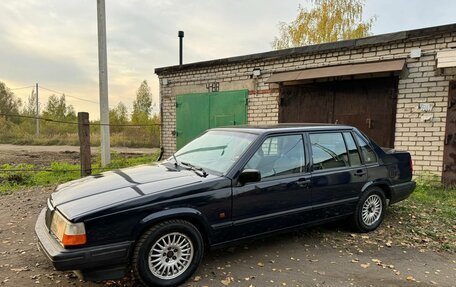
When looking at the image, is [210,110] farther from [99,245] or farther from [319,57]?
[99,245]

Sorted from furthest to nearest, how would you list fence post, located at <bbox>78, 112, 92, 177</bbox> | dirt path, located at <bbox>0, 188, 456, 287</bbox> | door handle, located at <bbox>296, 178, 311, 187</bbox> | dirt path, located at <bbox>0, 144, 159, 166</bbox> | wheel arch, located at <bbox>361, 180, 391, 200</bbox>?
1. dirt path, located at <bbox>0, 144, 159, 166</bbox>
2. fence post, located at <bbox>78, 112, 92, 177</bbox>
3. wheel arch, located at <bbox>361, 180, 391, 200</bbox>
4. door handle, located at <bbox>296, 178, 311, 187</bbox>
5. dirt path, located at <bbox>0, 188, 456, 287</bbox>

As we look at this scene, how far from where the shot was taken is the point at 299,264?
11.2 feet

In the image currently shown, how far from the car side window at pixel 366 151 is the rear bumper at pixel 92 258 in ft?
10.7

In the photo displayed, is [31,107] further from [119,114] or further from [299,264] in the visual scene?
[299,264]

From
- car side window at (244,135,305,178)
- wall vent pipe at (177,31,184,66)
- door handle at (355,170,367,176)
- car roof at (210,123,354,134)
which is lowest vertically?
door handle at (355,170,367,176)

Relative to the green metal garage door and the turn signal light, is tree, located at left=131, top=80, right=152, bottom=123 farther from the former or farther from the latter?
the turn signal light

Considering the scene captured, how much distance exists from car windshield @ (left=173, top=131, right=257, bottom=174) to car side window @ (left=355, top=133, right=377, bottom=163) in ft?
5.68

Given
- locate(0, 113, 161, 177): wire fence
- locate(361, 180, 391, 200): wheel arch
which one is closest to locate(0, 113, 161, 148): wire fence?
locate(0, 113, 161, 177): wire fence

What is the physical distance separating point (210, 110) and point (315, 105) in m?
3.28

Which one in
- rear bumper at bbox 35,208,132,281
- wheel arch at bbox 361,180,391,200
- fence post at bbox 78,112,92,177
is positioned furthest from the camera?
fence post at bbox 78,112,92,177

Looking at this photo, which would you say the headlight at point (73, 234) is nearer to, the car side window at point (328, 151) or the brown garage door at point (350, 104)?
the car side window at point (328, 151)

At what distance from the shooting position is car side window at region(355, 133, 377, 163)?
4367 mm

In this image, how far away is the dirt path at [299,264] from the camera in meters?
3.05

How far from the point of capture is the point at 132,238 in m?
2.67
